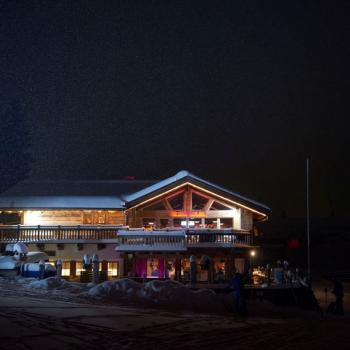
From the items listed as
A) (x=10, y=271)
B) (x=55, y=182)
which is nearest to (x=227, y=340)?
(x=10, y=271)

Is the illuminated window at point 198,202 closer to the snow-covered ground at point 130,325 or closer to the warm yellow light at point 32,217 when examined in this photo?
the warm yellow light at point 32,217

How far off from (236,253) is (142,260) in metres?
5.69

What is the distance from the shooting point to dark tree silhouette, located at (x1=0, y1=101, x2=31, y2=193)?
6969 centimetres

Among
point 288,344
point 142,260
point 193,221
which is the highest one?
point 193,221

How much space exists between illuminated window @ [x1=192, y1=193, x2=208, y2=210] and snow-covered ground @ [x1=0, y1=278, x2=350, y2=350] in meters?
13.2

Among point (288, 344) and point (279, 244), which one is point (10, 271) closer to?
point (288, 344)

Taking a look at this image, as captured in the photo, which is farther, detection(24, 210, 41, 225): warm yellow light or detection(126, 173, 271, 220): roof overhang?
detection(24, 210, 41, 225): warm yellow light

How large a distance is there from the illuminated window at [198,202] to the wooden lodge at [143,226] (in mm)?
65

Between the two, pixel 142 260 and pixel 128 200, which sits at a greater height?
pixel 128 200

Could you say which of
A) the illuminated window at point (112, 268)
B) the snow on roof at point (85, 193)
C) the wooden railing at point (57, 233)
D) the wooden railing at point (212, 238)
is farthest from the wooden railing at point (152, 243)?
the snow on roof at point (85, 193)

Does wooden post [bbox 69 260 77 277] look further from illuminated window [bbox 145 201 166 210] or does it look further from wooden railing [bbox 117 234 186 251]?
illuminated window [bbox 145 201 166 210]

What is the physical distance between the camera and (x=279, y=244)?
286ft

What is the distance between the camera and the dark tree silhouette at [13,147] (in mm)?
69688

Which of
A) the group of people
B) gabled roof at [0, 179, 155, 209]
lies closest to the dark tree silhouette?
gabled roof at [0, 179, 155, 209]
